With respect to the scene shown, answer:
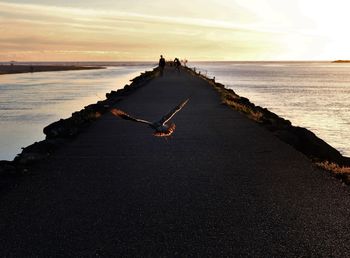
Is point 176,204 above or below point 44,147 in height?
above

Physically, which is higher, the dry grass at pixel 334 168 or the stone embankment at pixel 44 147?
the dry grass at pixel 334 168

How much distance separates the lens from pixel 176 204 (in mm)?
7570

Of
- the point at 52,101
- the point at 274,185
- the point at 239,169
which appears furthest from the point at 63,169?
the point at 52,101

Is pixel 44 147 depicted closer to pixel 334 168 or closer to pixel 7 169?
pixel 7 169

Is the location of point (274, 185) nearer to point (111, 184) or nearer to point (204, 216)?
point (204, 216)

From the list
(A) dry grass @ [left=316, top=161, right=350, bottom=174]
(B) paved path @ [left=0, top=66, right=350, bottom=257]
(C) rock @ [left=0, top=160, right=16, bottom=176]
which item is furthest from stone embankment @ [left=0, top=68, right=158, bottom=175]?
(A) dry grass @ [left=316, top=161, right=350, bottom=174]

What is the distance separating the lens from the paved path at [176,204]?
5.98 meters

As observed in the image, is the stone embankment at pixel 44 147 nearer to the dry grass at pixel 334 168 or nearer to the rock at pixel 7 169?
the rock at pixel 7 169

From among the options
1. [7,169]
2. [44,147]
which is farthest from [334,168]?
[44,147]

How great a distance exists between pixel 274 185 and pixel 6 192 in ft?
15.4

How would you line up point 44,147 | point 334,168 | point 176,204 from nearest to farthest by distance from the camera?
point 176,204 < point 334,168 < point 44,147

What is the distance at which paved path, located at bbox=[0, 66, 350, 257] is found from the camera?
19.6 feet

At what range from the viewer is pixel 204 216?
7.05 m

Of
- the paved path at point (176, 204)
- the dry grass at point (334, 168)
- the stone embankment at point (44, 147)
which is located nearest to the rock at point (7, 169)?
the stone embankment at point (44, 147)
